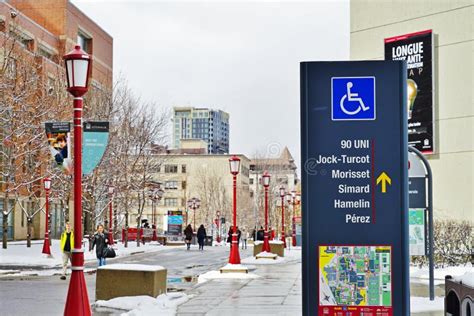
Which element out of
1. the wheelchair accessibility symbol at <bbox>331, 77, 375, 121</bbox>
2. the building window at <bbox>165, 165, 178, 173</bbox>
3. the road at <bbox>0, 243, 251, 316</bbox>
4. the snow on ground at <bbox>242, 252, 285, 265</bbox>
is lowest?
the snow on ground at <bbox>242, 252, 285, 265</bbox>

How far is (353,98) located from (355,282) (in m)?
1.98

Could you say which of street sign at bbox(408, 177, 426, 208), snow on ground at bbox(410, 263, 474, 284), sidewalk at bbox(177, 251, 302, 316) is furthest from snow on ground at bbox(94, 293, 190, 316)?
snow on ground at bbox(410, 263, 474, 284)

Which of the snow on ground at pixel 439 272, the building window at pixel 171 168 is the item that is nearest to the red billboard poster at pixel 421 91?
the snow on ground at pixel 439 272

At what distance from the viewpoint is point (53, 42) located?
245 feet

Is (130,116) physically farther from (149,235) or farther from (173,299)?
(173,299)

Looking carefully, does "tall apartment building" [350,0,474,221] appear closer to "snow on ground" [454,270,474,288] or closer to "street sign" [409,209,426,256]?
"street sign" [409,209,426,256]

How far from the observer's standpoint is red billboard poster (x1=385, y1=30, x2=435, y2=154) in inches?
1794

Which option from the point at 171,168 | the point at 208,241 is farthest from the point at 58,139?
the point at 171,168

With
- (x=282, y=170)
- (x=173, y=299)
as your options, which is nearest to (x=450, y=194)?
(x=173, y=299)

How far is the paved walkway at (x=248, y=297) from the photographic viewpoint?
1627 centimetres

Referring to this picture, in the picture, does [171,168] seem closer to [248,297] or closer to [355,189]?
[248,297]

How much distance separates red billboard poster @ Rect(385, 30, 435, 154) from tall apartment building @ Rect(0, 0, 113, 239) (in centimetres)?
2246

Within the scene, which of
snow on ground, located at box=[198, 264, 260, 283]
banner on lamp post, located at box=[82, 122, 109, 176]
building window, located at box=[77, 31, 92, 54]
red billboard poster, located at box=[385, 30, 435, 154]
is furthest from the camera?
building window, located at box=[77, 31, 92, 54]

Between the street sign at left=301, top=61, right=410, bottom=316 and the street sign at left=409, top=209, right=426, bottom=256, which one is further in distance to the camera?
the street sign at left=409, top=209, right=426, bottom=256
